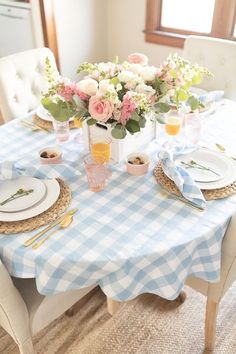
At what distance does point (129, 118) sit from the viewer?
128 cm

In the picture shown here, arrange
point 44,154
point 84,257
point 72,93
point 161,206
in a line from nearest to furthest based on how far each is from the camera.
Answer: point 84,257, point 161,206, point 72,93, point 44,154

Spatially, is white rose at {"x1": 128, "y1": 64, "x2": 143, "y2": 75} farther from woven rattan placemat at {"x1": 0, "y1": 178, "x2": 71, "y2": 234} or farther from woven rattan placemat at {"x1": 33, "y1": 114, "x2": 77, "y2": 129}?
woven rattan placemat at {"x1": 0, "y1": 178, "x2": 71, "y2": 234}

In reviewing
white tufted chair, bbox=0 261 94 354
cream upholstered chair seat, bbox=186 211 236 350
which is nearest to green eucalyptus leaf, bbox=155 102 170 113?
cream upholstered chair seat, bbox=186 211 236 350

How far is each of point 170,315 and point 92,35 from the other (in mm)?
2555

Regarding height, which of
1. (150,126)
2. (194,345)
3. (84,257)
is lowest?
(194,345)

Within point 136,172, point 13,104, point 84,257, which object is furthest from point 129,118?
point 13,104

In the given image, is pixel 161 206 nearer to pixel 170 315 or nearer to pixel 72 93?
pixel 72 93

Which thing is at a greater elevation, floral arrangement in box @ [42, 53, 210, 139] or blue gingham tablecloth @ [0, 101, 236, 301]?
floral arrangement in box @ [42, 53, 210, 139]

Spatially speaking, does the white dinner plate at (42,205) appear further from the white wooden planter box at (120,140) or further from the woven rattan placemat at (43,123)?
the woven rattan placemat at (43,123)

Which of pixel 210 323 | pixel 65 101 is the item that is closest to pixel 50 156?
pixel 65 101

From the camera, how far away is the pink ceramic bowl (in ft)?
4.44

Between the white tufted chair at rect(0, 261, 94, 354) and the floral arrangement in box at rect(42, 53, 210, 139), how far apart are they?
1.97 feet

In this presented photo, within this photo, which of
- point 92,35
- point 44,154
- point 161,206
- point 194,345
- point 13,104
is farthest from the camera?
point 92,35

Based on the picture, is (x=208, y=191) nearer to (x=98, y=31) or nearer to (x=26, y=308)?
(x=26, y=308)
